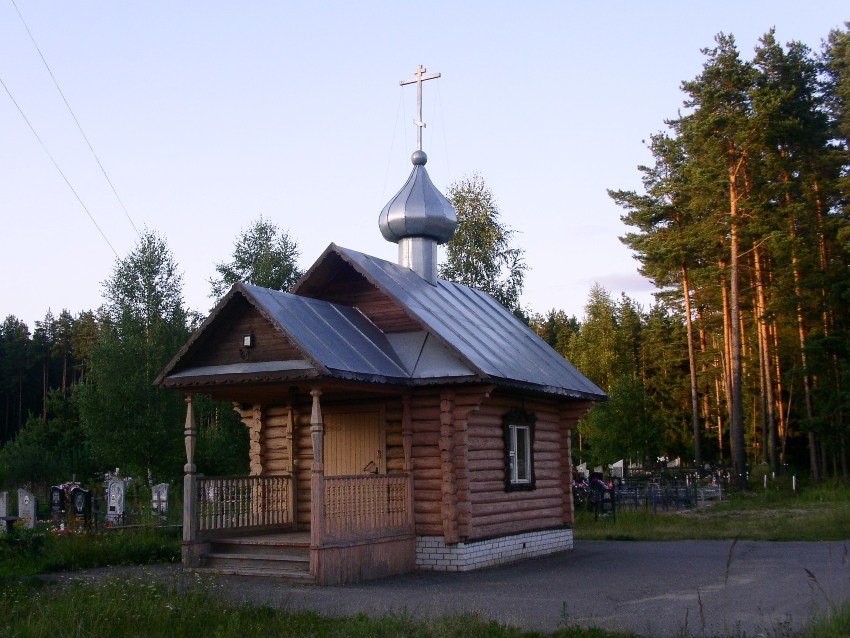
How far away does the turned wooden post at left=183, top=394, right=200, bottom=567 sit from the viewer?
13.7m

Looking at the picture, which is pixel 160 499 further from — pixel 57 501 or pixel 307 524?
pixel 307 524

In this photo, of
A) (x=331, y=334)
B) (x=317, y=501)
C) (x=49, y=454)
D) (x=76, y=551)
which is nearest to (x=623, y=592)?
(x=317, y=501)

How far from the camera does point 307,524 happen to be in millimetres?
15625

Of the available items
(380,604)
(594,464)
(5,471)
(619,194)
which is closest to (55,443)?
(5,471)

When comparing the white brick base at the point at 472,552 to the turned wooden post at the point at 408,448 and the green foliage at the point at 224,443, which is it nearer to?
the turned wooden post at the point at 408,448

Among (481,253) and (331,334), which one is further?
(481,253)

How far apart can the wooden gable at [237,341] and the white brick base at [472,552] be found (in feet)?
12.6

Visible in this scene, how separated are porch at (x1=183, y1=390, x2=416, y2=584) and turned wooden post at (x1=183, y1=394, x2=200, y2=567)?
0.05 ft

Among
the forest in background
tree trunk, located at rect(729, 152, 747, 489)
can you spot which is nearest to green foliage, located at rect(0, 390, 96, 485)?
the forest in background

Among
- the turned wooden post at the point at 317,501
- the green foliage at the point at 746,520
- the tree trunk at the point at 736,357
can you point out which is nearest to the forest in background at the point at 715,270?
the tree trunk at the point at 736,357

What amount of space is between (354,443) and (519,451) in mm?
3115

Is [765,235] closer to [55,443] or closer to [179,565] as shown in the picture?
[179,565]

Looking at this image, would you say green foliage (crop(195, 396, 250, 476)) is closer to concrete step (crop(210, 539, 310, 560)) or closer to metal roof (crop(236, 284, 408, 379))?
concrete step (crop(210, 539, 310, 560))

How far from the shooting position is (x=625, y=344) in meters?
59.2
